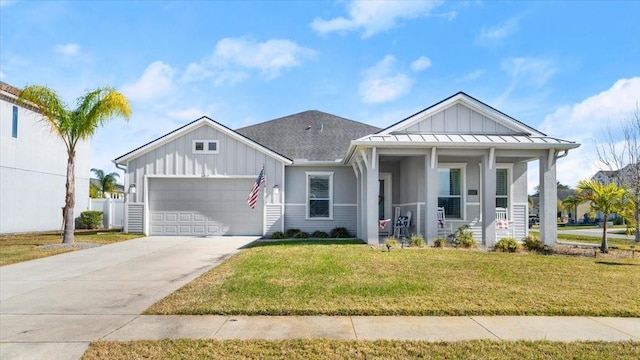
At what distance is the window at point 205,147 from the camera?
54.7ft

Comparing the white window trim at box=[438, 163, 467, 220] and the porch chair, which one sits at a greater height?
the white window trim at box=[438, 163, 467, 220]

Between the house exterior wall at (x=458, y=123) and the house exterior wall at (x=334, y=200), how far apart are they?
4.45 meters

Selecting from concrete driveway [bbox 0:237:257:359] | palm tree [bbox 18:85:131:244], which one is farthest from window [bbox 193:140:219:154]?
concrete driveway [bbox 0:237:257:359]

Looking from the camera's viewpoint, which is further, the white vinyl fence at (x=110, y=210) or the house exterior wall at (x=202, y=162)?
the white vinyl fence at (x=110, y=210)

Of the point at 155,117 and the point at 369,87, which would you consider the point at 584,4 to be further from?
the point at 155,117

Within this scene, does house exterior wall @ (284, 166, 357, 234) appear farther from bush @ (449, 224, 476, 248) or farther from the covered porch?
bush @ (449, 224, 476, 248)

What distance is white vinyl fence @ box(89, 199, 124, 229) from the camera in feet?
75.7

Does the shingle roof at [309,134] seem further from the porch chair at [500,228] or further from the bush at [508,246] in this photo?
the bush at [508,246]

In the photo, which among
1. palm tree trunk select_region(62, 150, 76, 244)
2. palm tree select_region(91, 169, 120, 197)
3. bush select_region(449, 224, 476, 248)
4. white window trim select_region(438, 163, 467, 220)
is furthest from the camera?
palm tree select_region(91, 169, 120, 197)

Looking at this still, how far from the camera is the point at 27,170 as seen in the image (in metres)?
19.0

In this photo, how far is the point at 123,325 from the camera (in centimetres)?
494

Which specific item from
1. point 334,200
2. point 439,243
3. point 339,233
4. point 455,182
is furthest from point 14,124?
point 455,182

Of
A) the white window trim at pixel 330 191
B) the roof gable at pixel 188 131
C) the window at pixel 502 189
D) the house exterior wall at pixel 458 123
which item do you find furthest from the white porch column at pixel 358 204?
the window at pixel 502 189

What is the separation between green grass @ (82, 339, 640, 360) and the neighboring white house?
1773 centimetres
